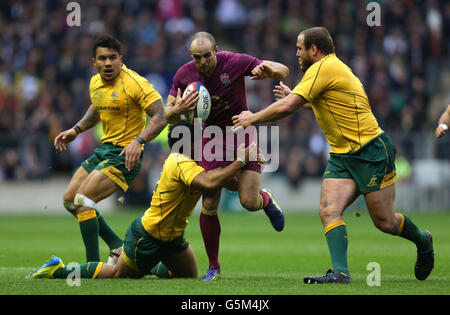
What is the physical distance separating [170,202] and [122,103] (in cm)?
200

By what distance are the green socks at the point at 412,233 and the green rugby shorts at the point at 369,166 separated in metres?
0.40

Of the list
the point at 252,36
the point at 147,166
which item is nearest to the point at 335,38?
the point at 252,36

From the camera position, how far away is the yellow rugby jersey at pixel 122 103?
896 cm

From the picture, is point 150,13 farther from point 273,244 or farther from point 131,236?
point 131,236

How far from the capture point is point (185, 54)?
2194 cm

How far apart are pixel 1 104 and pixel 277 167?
7.92 meters

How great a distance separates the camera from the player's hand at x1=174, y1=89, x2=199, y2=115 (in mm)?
7699

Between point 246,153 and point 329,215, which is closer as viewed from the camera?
point 329,215

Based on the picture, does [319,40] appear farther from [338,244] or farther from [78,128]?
[78,128]

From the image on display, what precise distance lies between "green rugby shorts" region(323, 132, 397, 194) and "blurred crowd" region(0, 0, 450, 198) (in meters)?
12.6

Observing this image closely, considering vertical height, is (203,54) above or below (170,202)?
above

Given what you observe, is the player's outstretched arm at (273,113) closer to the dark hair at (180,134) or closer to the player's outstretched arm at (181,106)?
the player's outstretched arm at (181,106)

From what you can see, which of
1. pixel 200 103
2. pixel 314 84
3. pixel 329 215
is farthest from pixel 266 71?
pixel 329 215

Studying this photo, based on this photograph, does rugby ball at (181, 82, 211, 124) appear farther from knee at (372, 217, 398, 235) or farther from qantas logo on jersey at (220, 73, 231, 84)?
knee at (372, 217, 398, 235)
